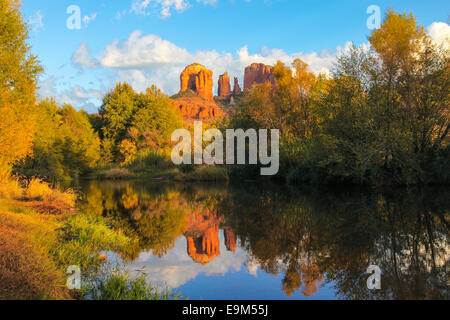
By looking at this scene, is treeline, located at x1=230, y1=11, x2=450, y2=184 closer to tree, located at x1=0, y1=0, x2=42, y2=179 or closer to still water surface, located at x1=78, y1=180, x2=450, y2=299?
still water surface, located at x1=78, y1=180, x2=450, y2=299

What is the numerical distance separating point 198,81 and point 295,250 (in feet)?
499

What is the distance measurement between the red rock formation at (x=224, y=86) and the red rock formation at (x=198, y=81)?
700 centimetres

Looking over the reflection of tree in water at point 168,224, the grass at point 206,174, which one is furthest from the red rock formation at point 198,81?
the reflection of tree in water at point 168,224

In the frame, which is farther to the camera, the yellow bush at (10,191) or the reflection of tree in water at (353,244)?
the yellow bush at (10,191)

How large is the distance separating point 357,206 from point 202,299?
34.8ft

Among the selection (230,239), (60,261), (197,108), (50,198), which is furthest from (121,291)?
(197,108)

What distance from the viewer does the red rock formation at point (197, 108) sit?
130 metres

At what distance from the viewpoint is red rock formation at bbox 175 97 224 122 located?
12975 centimetres

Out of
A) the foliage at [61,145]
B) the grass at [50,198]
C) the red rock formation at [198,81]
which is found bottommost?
the grass at [50,198]

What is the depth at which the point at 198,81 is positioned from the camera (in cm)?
15425

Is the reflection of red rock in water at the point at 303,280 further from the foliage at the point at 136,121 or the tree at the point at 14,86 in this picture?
the foliage at the point at 136,121

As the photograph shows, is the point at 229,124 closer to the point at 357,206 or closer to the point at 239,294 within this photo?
the point at 357,206

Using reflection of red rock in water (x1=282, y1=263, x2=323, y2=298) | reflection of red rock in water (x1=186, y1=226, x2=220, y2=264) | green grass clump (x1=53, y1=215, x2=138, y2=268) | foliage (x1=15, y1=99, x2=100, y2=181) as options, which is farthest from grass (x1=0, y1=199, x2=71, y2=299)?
foliage (x1=15, y1=99, x2=100, y2=181)

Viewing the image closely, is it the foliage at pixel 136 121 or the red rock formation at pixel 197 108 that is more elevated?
the red rock formation at pixel 197 108
